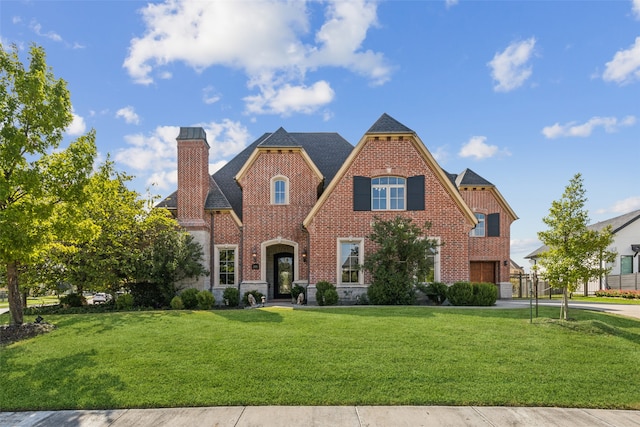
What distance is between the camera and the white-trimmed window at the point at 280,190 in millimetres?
17297

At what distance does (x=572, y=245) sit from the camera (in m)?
10.2

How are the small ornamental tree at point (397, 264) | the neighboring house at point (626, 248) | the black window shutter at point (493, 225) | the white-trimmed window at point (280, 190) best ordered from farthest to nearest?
the neighboring house at point (626, 248) < the black window shutter at point (493, 225) < the white-trimmed window at point (280, 190) < the small ornamental tree at point (397, 264)

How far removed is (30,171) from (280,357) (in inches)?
296

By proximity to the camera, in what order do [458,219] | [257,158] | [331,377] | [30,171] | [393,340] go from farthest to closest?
[257,158] → [458,219] → [30,171] → [393,340] → [331,377]

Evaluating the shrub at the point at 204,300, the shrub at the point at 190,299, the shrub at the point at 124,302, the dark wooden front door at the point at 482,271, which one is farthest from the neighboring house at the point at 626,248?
the shrub at the point at 124,302

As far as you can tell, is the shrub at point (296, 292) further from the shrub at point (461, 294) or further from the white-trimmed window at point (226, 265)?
the shrub at point (461, 294)

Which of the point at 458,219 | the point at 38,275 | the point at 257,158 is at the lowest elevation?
the point at 38,275

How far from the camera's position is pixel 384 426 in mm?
4906

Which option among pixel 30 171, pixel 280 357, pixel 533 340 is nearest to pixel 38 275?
pixel 30 171

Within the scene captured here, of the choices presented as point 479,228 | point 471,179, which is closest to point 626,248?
point 479,228

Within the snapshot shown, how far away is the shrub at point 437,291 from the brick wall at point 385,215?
34.3 inches

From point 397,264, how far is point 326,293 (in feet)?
9.65

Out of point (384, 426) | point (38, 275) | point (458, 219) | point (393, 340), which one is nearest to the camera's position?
point (384, 426)

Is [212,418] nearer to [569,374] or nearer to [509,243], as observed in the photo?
[569,374]
